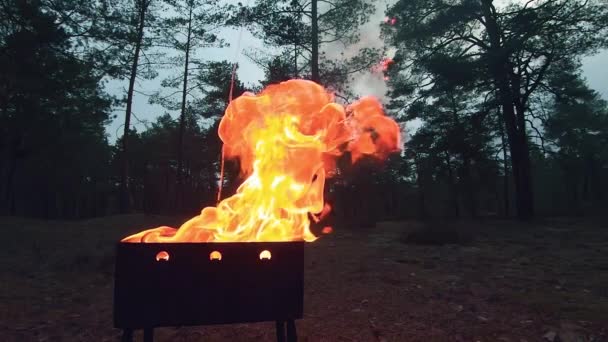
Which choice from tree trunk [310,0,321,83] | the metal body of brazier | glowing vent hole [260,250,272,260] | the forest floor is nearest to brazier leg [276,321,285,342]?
the metal body of brazier

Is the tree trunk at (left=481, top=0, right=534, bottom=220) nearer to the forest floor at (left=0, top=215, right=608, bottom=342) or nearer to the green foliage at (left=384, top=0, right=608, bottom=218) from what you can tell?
the green foliage at (left=384, top=0, right=608, bottom=218)

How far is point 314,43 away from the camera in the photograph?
1636 cm

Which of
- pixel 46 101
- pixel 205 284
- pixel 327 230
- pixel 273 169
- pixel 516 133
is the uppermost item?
pixel 46 101

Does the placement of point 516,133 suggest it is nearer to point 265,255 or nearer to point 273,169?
point 273,169

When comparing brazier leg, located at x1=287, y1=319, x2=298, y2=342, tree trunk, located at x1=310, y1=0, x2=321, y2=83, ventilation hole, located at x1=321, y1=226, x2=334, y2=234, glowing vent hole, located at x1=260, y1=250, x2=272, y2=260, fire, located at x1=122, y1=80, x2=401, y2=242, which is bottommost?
brazier leg, located at x1=287, y1=319, x2=298, y2=342

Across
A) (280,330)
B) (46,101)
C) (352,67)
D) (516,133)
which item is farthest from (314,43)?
(280,330)

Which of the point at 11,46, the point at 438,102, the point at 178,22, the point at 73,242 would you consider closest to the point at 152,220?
the point at 73,242

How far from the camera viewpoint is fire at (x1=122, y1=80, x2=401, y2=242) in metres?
3.86

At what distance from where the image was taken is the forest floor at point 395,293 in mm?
4328

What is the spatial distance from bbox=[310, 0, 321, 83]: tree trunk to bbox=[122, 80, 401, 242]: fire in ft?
33.5

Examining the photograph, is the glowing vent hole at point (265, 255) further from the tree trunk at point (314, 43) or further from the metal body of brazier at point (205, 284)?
the tree trunk at point (314, 43)

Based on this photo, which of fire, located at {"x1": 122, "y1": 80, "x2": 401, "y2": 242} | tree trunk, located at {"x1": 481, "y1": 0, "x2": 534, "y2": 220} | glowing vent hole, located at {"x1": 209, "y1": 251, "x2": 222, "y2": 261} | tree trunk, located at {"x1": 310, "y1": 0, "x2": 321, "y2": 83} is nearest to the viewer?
glowing vent hole, located at {"x1": 209, "y1": 251, "x2": 222, "y2": 261}

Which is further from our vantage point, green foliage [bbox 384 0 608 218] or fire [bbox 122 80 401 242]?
green foliage [bbox 384 0 608 218]

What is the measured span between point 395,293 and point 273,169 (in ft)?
9.48
